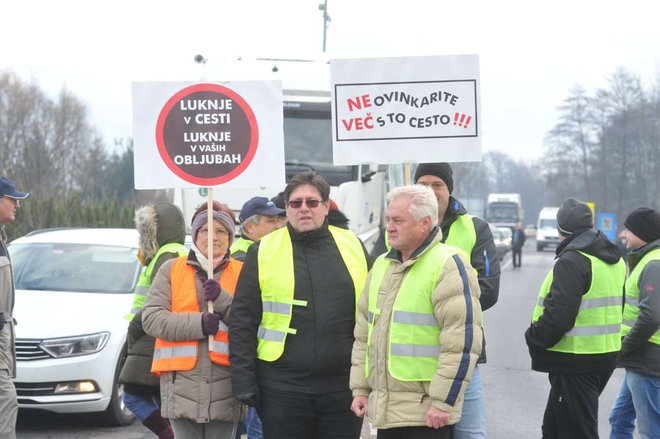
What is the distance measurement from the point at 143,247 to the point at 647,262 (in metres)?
3.41

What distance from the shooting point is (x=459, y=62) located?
6113 mm

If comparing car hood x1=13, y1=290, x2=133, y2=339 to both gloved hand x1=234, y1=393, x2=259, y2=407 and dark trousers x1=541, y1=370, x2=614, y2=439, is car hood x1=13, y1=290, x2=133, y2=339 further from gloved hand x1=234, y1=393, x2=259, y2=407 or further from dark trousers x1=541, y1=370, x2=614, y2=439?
dark trousers x1=541, y1=370, x2=614, y2=439

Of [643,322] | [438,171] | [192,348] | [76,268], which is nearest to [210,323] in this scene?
[192,348]

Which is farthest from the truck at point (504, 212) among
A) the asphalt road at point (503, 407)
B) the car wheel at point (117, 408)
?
the car wheel at point (117, 408)

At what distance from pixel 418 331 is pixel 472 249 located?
112 cm

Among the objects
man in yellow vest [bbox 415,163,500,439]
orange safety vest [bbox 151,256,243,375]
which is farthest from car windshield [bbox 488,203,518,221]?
orange safety vest [bbox 151,256,243,375]

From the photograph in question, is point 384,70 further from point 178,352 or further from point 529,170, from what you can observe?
point 529,170

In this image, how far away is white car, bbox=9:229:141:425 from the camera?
858 centimetres

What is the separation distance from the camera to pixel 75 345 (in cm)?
870

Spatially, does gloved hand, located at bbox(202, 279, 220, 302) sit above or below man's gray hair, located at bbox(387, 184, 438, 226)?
below

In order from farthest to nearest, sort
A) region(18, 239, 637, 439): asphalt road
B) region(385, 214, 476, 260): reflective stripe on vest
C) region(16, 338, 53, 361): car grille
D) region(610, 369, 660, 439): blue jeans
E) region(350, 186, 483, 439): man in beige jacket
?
region(18, 239, 637, 439): asphalt road
region(16, 338, 53, 361): car grille
region(610, 369, 660, 439): blue jeans
region(385, 214, 476, 260): reflective stripe on vest
region(350, 186, 483, 439): man in beige jacket

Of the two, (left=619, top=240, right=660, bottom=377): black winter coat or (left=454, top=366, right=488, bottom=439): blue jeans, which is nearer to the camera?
(left=454, top=366, right=488, bottom=439): blue jeans

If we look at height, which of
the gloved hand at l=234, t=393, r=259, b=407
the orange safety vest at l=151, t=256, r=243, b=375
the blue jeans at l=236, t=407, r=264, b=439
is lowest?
the blue jeans at l=236, t=407, r=264, b=439

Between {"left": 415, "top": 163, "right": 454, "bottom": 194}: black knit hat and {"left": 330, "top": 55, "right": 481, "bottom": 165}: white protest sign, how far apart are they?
130 millimetres
